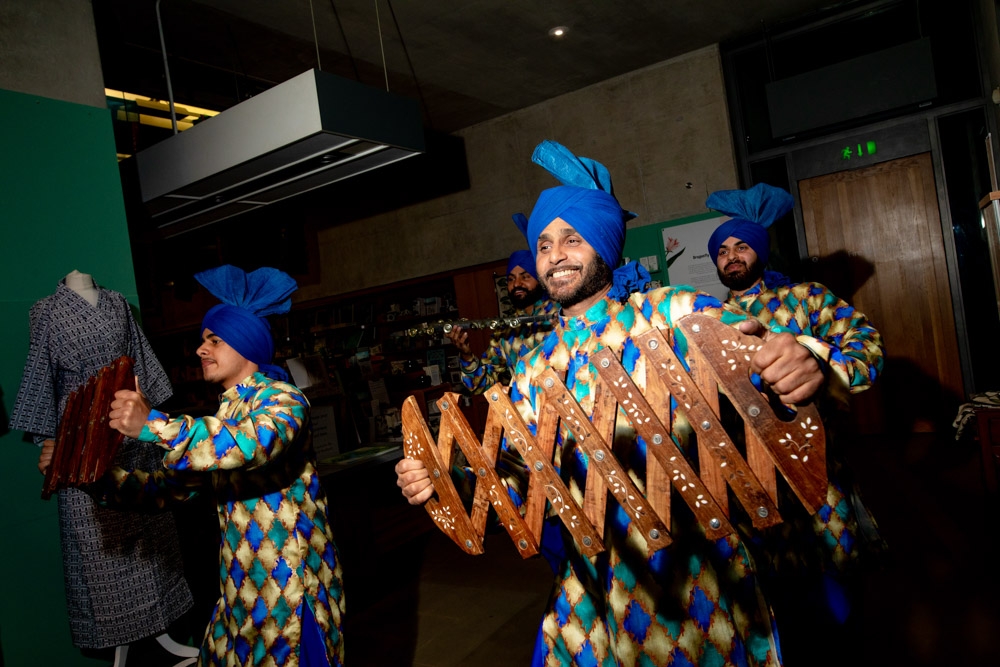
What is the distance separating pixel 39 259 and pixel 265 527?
1.88 metres

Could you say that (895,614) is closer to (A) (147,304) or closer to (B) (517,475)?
(B) (517,475)

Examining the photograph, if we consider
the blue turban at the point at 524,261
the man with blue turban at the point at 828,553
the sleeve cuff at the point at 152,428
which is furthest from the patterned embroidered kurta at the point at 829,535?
the blue turban at the point at 524,261

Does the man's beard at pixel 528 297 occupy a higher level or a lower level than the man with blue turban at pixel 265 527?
higher

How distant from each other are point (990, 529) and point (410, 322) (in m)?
6.16

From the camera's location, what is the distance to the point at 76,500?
2707 millimetres

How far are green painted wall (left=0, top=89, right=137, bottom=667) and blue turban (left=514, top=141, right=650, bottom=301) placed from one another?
8.17ft

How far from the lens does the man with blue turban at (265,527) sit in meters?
1.82

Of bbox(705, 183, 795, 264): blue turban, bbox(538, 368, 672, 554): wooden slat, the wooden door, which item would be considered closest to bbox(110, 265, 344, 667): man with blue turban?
bbox(538, 368, 672, 554): wooden slat

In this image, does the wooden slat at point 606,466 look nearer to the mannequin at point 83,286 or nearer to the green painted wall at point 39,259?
the mannequin at point 83,286

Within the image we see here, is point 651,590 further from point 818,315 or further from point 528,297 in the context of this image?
point 528,297

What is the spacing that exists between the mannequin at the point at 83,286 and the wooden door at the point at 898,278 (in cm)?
562

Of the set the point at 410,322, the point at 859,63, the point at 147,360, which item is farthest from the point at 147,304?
the point at 859,63

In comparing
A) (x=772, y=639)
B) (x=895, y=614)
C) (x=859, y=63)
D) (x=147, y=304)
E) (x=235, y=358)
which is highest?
(x=859, y=63)

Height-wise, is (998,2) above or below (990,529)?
above
